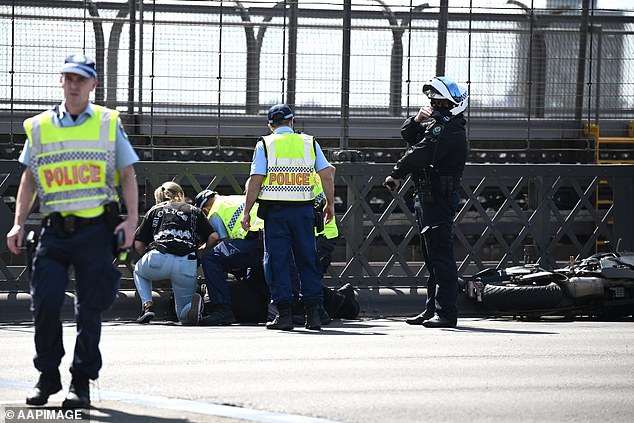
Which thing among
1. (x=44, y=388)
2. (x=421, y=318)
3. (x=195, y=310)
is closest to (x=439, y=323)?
(x=421, y=318)

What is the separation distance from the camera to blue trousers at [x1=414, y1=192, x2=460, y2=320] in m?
11.1

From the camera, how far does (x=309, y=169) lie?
35.5 feet

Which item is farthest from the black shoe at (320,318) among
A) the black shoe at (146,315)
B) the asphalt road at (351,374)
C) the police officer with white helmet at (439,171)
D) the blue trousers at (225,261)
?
the black shoe at (146,315)

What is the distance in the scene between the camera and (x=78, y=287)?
675 cm

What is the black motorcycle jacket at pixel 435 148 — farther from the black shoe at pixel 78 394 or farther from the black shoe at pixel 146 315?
the black shoe at pixel 78 394

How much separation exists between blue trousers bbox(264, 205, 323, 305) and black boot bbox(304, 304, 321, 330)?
4 centimetres

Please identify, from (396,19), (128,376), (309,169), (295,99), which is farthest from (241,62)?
(128,376)

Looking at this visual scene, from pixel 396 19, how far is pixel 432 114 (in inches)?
82.2

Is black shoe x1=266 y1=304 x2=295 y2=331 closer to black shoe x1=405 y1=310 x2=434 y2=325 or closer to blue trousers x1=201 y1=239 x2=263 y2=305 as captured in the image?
blue trousers x1=201 y1=239 x2=263 y2=305

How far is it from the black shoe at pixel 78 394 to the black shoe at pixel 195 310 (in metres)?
4.56

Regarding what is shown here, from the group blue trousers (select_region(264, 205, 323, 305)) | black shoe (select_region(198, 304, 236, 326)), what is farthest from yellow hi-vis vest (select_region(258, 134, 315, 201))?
black shoe (select_region(198, 304, 236, 326))

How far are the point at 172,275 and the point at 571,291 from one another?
3440 mm

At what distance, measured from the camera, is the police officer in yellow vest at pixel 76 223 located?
6.68m

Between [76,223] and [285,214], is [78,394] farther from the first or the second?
[285,214]
